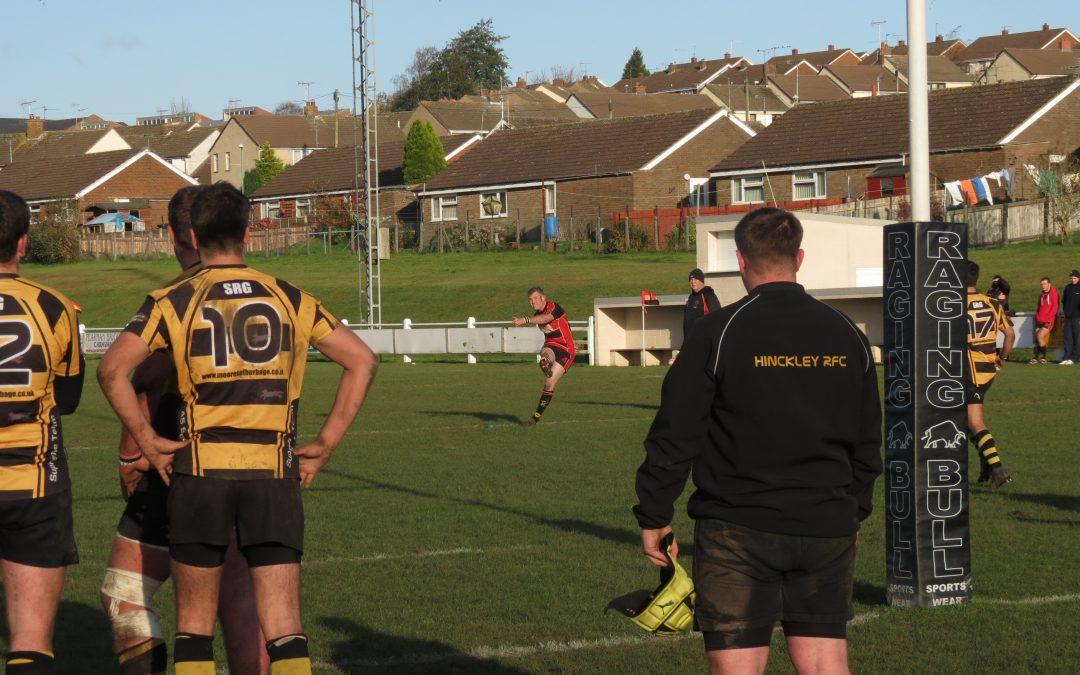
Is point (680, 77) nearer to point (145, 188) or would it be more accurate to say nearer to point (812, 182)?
point (145, 188)

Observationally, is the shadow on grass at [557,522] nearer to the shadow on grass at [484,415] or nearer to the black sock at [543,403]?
the black sock at [543,403]

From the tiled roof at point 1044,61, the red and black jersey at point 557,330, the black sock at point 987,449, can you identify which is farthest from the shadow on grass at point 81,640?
the tiled roof at point 1044,61

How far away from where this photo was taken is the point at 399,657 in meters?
6.73

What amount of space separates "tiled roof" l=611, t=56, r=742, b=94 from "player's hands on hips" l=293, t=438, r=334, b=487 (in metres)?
123

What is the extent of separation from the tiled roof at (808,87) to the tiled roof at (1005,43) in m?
26.9

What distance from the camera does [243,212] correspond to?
16.4 feet

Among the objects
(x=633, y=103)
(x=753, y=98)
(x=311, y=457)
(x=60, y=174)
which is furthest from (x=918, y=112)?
(x=753, y=98)

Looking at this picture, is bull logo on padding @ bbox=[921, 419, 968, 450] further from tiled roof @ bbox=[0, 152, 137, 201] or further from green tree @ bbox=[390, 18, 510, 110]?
green tree @ bbox=[390, 18, 510, 110]

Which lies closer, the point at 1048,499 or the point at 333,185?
the point at 1048,499

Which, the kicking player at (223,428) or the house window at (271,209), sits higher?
the house window at (271,209)

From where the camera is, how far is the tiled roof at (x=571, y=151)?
203 feet

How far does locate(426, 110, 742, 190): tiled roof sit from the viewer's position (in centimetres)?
6178

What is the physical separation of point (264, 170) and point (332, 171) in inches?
560

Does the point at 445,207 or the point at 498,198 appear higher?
the point at 498,198
